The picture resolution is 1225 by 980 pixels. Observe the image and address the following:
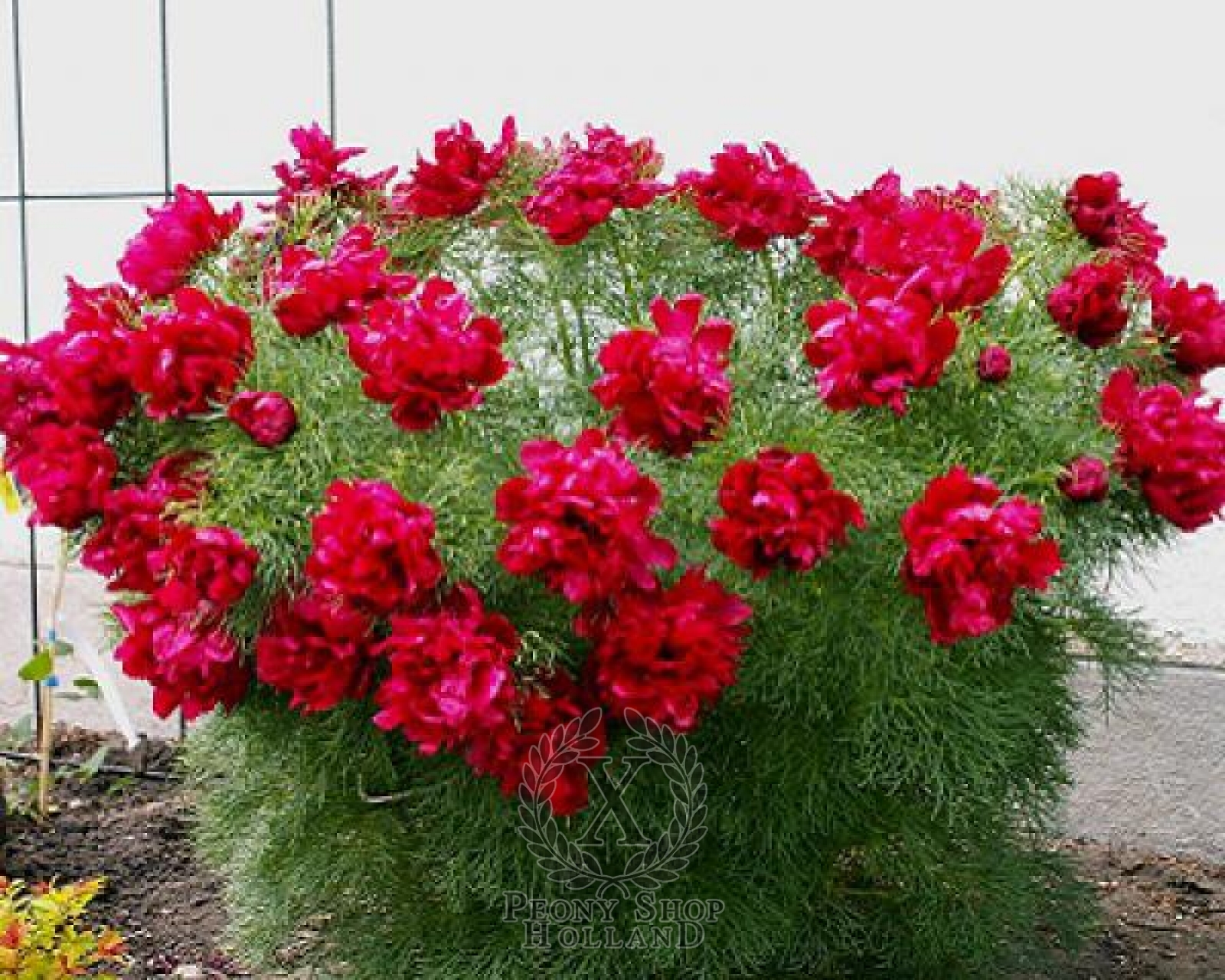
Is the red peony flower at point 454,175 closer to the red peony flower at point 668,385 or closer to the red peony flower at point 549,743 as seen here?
the red peony flower at point 668,385

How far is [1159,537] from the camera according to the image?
5.75ft

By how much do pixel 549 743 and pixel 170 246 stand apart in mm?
752

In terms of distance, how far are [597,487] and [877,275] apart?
477 millimetres

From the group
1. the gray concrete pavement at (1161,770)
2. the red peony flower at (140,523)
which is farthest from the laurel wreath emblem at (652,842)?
the gray concrete pavement at (1161,770)

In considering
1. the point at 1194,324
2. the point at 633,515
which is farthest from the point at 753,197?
the point at 633,515

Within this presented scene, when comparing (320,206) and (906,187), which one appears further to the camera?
(906,187)

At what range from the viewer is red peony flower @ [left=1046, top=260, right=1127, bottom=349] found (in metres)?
1.67

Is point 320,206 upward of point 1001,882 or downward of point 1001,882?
upward

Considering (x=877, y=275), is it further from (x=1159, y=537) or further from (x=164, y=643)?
(x=164, y=643)

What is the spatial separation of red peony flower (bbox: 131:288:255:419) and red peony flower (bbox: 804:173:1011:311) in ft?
1.98

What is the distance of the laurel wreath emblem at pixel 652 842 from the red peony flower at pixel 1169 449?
20.0 inches

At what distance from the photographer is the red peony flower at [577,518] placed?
134cm

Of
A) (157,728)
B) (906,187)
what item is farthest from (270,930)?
(157,728)

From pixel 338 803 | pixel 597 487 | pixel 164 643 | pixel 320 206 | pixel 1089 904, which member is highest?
pixel 320 206
